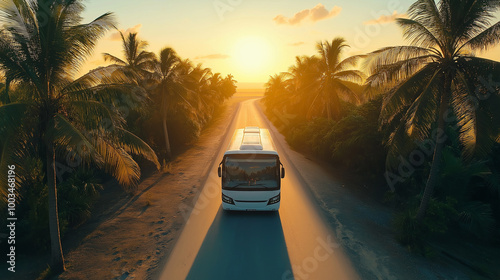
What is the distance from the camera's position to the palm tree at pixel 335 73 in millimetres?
23562

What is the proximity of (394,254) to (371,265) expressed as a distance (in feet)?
3.84

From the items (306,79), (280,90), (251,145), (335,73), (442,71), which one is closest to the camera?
(442,71)

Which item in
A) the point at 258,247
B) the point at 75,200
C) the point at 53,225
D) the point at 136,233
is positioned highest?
the point at 53,225

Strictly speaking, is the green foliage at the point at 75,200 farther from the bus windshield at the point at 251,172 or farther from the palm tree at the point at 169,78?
the palm tree at the point at 169,78

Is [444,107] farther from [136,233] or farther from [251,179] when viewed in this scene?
[136,233]

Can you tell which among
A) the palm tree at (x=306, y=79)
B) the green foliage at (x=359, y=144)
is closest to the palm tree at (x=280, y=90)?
the palm tree at (x=306, y=79)

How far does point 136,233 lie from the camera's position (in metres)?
9.27

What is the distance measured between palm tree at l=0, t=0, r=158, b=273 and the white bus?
12.9 feet

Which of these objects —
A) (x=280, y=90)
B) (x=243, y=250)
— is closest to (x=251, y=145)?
(x=243, y=250)

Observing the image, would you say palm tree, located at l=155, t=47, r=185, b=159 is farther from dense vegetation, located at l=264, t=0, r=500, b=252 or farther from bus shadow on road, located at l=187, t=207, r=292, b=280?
dense vegetation, located at l=264, t=0, r=500, b=252

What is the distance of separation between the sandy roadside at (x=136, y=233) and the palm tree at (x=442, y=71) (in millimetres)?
8430

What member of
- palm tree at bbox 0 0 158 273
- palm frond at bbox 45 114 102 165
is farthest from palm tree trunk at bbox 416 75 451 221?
palm frond at bbox 45 114 102 165

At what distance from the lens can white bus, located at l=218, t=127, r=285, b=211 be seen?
A: 32.2 ft

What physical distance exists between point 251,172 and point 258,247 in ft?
9.42
